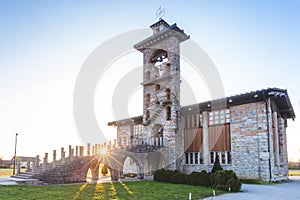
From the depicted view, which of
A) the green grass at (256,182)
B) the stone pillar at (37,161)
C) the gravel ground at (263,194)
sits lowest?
the green grass at (256,182)

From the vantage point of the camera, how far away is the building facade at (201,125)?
1973 centimetres

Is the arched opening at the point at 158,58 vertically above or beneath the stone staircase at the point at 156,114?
above

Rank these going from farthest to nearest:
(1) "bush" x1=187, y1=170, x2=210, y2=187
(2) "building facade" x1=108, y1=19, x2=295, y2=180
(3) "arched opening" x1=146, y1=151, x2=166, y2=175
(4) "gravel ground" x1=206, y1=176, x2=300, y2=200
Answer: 1. (3) "arched opening" x1=146, y1=151, x2=166, y2=175
2. (2) "building facade" x1=108, y1=19, x2=295, y2=180
3. (1) "bush" x1=187, y1=170, x2=210, y2=187
4. (4) "gravel ground" x1=206, y1=176, x2=300, y2=200

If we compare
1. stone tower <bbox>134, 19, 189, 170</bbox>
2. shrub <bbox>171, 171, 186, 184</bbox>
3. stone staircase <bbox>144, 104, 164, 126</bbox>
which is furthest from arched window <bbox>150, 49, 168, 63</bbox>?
shrub <bbox>171, 171, 186, 184</bbox>

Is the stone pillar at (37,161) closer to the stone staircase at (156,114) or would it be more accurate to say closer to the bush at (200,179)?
the bush at (200,179)

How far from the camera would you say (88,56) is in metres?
21.3

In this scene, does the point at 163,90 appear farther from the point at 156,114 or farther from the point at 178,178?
the point at 178,178

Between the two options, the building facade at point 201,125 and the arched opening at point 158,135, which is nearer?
the building facade at point 201,125


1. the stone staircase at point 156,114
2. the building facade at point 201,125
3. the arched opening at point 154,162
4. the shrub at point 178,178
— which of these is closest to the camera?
the shrub at point 178,178

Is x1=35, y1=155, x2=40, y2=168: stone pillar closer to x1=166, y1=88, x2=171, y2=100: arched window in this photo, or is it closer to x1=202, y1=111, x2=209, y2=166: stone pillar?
x1=166, y1=88, x2=171, y2=100: arched window

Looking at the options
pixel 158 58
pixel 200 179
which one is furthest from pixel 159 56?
pixel 200 179

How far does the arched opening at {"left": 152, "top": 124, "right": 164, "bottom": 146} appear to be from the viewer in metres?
24.6

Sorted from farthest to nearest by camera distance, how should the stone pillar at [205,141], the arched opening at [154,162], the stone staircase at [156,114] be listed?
the arched opening at [154,162] < the stone staircase at [156,114] < the stone pillar at [205,141]

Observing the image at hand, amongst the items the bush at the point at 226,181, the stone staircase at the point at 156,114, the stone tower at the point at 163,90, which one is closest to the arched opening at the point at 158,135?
the stone tower at the point at 163,90
